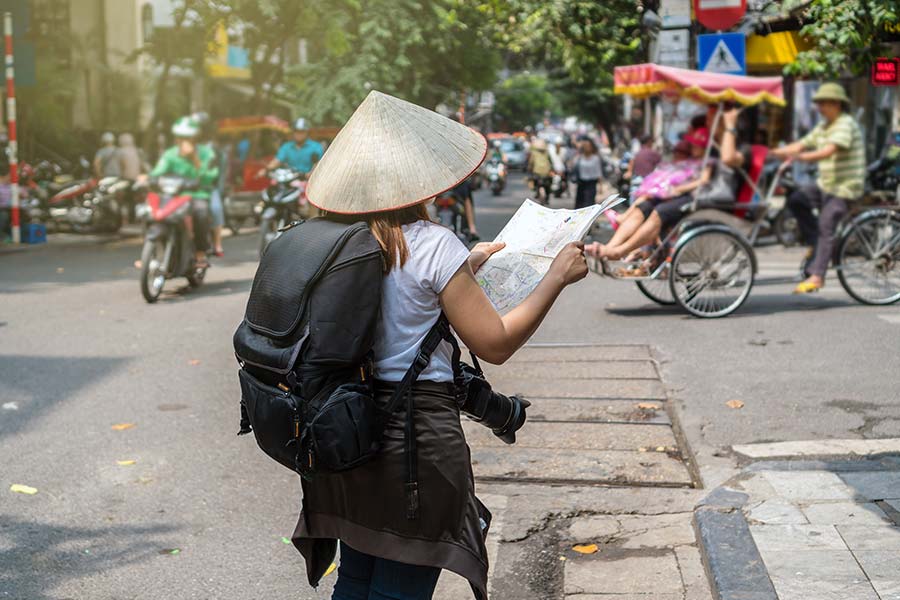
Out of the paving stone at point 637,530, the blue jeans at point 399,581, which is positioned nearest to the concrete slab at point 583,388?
the paving stone at point 637,530

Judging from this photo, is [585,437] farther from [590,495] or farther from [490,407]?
[490,407]

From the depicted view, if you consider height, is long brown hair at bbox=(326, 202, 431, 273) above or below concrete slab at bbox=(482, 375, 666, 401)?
Answer: above

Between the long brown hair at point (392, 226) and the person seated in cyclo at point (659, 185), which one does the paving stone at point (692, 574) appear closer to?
the long brown hair at point (392, 226)

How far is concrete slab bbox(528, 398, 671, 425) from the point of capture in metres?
6.41

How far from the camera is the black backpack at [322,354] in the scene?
104 inches

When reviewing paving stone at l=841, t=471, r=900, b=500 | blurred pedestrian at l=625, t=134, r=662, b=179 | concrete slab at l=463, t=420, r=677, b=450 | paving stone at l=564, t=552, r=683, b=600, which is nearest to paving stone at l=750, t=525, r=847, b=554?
paving stone at l=564, t=552, r=683, b=600

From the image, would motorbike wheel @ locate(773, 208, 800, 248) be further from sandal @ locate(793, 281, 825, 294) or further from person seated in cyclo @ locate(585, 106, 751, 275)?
person seated in cyclo @ locate(585, 106, 751, 275)

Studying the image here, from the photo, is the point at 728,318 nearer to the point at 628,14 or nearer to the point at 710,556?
the point at 710,556

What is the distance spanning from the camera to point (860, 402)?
6.66 metres

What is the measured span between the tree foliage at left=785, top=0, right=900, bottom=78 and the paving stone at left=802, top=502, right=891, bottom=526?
821 cm

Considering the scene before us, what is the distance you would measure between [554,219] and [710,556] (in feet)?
5.42

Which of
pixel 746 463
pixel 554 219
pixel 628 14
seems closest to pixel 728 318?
pixel 746 463

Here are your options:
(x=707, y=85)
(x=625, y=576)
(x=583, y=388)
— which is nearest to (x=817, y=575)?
(x=625, y=576)

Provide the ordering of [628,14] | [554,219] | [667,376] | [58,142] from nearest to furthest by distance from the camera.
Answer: [554,219] → [667,376] → [628,14] → [58,142]
